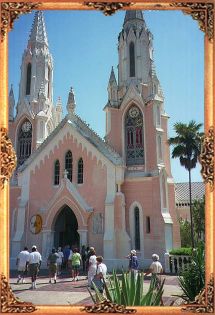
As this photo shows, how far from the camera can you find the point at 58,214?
2306 centimetres

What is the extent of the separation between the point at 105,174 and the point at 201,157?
53.6ft

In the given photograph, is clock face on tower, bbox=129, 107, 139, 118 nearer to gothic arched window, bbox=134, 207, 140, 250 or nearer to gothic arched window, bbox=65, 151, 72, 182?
gothic arched window, bbox=65, 151, 72, 182

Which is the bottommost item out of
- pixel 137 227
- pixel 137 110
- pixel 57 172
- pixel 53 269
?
pixel 53 269

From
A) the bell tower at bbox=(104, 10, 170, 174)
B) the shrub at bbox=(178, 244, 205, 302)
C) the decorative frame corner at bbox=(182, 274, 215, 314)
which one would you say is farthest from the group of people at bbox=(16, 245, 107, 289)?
the bell tower at bbox=(104, 10, 170, 174)

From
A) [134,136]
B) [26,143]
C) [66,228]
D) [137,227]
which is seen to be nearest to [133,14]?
[137,227]

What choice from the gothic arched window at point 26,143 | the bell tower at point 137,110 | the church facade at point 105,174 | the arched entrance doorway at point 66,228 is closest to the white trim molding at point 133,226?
the church facade at point 105,174

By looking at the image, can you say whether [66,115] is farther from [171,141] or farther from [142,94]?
[171,141]

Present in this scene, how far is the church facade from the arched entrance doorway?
0.07 m

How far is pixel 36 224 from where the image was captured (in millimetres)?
22703

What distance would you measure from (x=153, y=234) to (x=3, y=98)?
16711 mm

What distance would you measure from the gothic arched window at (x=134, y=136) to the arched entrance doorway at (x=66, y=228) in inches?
208

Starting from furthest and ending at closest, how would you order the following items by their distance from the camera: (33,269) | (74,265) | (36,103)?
(36,103), (74,265), (33,269)

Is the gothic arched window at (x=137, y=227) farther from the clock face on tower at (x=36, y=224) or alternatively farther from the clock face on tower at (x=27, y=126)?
the clock face on tower at (x=27, y=126)

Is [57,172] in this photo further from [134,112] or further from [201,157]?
[201,157]
